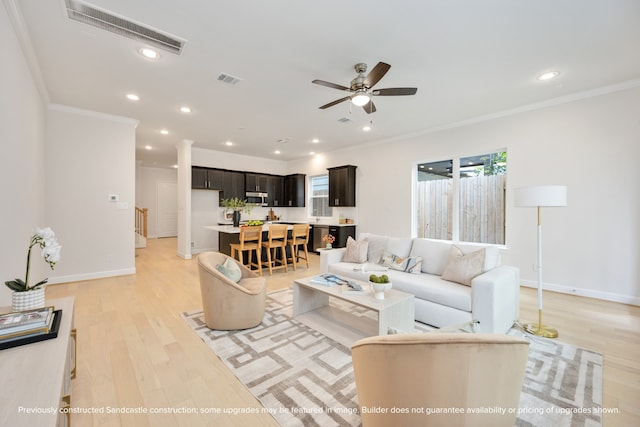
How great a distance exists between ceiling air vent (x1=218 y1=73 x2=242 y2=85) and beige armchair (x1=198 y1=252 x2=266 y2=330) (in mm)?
2253

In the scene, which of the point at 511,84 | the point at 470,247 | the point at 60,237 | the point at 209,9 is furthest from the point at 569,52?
the point at 60,237

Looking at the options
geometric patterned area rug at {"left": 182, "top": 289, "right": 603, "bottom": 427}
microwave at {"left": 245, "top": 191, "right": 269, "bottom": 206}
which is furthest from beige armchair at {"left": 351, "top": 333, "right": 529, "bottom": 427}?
microwave at {"left": 245, "top": 191, "right": 269, "bottom": 206}

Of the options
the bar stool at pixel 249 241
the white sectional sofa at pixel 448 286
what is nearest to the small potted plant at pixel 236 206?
the bar stool at pixel 249 241

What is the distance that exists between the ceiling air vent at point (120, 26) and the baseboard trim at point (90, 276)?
157 inches

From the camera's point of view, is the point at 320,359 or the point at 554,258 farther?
the point at 554,258

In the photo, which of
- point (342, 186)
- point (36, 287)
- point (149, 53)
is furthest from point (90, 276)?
point (342, 186)

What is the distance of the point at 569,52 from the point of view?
107 inches

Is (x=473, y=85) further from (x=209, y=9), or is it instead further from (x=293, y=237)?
(x=293, y=237)

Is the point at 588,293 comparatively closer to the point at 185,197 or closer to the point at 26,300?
the point at 26,300

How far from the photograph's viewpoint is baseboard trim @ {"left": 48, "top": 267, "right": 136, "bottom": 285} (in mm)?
4192

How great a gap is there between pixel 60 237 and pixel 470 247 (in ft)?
20.3

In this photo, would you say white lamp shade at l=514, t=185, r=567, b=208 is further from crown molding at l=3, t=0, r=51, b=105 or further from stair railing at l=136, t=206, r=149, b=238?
stair railing at l=136, t=206, r=149, b=238

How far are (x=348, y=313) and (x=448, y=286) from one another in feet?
3.77

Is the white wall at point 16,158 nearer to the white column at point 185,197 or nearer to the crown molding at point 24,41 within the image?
the crown molding at point 24,41
